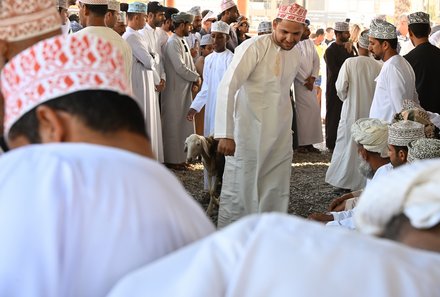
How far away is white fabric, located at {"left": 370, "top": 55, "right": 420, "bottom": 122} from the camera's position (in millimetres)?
5289

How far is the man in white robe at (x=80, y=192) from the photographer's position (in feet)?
3.92

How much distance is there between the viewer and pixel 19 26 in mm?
1842

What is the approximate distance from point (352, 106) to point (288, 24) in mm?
2055

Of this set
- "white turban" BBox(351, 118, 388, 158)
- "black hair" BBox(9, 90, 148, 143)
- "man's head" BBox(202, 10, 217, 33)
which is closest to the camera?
"black hair" BBox(9, 90, 148, 143)

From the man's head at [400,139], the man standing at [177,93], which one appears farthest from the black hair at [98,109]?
the man standing at [177,93]

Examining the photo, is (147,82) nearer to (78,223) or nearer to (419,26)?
(419,26)

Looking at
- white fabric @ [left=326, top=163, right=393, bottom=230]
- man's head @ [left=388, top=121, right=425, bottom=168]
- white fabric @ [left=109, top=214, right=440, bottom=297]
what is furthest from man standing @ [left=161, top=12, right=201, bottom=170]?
white fabric @ [left=109, top=214, right=440, bottom=297]

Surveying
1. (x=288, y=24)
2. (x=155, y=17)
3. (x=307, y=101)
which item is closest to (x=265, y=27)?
(x=307, y=101)

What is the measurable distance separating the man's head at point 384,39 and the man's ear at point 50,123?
4.54 metres

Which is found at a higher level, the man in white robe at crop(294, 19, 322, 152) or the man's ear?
the man's ear

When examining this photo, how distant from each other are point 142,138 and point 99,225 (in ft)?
0.79

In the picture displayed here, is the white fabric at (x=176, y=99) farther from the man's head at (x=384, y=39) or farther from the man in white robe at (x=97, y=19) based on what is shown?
the man in white robe at (x=97, y=19)

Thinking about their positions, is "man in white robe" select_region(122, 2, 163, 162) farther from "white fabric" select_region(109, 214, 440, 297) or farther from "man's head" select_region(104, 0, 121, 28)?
"white fabric" select_region(109, 214, 440, 297)

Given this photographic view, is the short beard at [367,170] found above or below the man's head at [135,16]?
below
